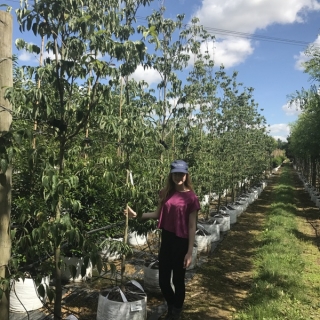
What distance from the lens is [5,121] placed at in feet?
6.73

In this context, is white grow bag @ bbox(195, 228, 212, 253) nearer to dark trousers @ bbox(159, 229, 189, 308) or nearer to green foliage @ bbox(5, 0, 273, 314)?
green foliage @ bbox(5, 0, 273, 314)

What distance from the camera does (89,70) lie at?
2465 mm

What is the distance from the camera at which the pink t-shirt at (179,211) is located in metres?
3.43

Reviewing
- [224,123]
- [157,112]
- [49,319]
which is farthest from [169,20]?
[224,123]

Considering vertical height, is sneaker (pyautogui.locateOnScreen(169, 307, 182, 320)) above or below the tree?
below

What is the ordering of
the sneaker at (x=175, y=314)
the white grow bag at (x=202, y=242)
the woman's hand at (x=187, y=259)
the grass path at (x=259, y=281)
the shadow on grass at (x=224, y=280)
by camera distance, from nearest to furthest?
the woman's hand at (x=187, y=259)
the sneaker at (x=175, y=314)
the grass path at (x=259, y=281)
the shadow on grass at (x=224, y=280)
the white grow bag at (x=202, y=242)

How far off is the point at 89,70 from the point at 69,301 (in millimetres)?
3173

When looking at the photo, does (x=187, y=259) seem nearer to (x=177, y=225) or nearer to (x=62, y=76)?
(x=177, y=225)

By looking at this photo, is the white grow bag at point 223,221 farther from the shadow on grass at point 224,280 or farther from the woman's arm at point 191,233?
the woman's arm at point 191,233

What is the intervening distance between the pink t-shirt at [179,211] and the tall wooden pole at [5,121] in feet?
5.70

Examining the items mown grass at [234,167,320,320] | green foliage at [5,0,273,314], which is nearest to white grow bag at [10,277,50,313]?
green foliage at [5,0,273,314]

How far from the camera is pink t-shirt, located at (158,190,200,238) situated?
11.2 feet

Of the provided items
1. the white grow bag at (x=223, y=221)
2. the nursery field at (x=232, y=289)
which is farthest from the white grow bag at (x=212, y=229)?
the white grow bag at (x=223, y=221)

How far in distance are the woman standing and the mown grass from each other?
3.84 feet
